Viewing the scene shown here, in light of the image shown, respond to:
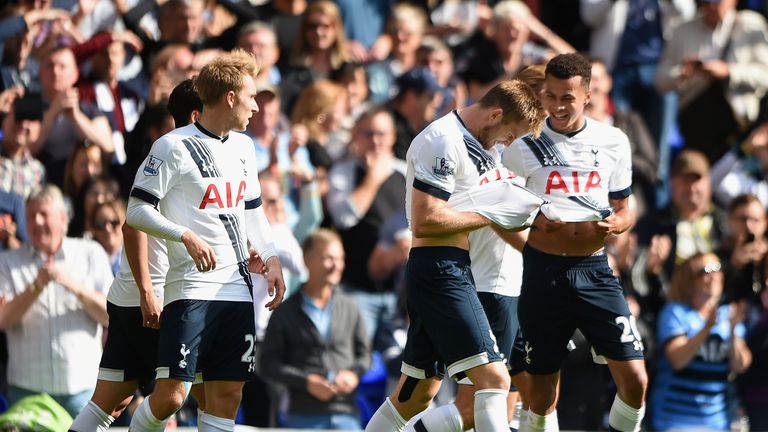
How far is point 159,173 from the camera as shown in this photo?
275 inches

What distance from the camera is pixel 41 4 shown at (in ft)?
39.5

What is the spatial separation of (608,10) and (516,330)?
6.13m

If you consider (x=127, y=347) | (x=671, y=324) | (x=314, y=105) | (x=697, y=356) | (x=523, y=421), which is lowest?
(x=697, y=356)

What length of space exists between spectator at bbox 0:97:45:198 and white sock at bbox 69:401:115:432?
3.47 meters

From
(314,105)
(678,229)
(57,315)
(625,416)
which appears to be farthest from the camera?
(678,229)

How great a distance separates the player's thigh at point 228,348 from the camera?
23.3 ft

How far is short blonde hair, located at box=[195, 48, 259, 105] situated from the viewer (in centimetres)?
716

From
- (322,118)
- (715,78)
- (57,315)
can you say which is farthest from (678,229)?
(57,315)

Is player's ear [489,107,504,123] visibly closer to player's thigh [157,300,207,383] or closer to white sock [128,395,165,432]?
player's thigh [157,300,207,383]

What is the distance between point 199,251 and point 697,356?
18.2 feet

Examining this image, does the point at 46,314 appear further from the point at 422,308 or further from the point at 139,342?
the point at 422,308

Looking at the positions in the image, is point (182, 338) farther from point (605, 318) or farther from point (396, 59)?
point (396, 59)

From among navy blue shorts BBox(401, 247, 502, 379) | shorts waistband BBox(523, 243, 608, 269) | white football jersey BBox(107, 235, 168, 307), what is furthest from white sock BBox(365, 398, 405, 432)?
white football jersey BBox(107, 235, 168, 307)

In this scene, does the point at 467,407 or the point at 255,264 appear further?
the point at 467,407
